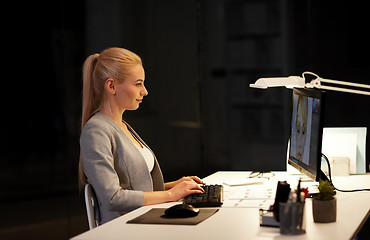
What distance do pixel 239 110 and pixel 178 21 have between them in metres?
1.01

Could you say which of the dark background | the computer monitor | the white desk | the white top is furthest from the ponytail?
the dark background

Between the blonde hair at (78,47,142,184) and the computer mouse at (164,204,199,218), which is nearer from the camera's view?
the computer mouse at (164,204,199,218)

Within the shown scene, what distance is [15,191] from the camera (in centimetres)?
412

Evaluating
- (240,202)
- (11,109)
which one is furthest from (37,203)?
(240,202)

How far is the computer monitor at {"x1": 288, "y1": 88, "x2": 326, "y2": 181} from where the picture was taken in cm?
241

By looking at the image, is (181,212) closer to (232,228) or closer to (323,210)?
(232,228)

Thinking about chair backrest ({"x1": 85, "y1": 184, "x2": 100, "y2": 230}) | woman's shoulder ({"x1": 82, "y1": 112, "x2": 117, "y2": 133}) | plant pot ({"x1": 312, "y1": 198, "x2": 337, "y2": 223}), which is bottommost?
chair backrest ({"x1": 85, "y1": 184, "x2": 100, "y2": 230})

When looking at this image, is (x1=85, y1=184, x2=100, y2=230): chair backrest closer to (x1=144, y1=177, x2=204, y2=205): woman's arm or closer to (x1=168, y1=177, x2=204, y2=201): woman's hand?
(x1=144, y1=177, x2=204, y2=205): woman's arm

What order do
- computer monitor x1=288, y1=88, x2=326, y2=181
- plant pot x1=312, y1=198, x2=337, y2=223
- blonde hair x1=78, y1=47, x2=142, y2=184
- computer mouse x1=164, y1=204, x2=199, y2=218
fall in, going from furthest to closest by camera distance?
blonde hair x1=78, y1=47, x2=142, y2=184
computer monitor x1=288, y1=88, x2=326, y2=181
computer mouse x1=164, y1=204, x2=199, y2=218
plant pot x1=312, y1=198, x2=337, y2=223

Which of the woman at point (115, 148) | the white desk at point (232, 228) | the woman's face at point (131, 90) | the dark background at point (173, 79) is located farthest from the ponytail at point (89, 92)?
the dark background at point (173, 79)

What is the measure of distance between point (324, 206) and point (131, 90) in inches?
43.8

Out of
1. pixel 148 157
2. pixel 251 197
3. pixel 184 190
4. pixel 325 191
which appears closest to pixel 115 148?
pixel 148 157

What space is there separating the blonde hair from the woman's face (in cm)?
2

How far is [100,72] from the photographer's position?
9.02 ft
